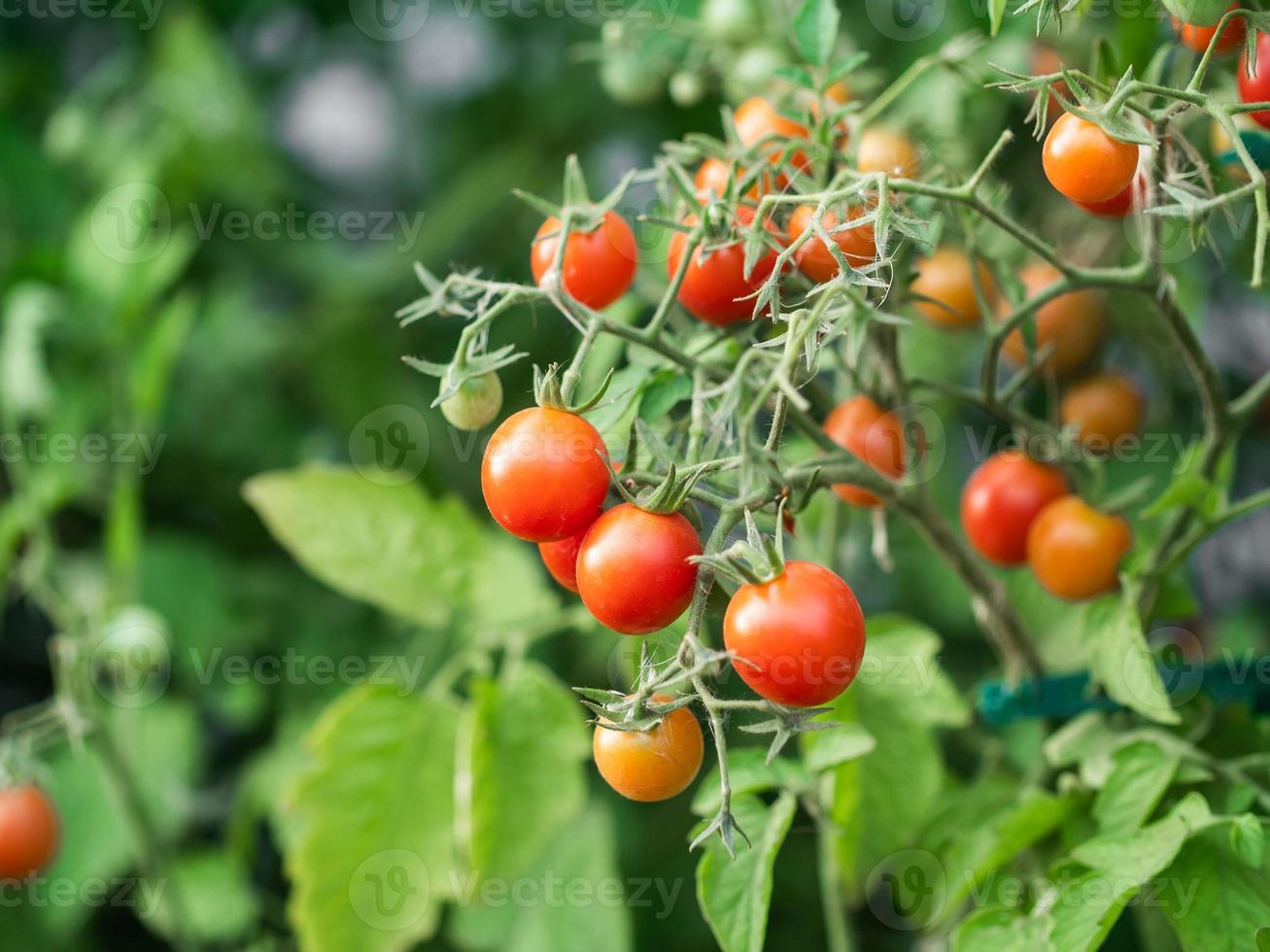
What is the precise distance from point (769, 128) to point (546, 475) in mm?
278

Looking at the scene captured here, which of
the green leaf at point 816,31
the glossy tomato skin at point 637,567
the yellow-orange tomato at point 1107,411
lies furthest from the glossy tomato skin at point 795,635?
the yellow-orange tomato at point 1107,411

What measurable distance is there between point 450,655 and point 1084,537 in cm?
79

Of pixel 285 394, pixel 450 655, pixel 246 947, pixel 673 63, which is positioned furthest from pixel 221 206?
pixel 246 947

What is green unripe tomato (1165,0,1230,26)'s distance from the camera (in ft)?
1.86

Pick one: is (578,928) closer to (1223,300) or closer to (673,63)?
(673,63)

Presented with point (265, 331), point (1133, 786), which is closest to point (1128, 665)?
point (1133, 786)

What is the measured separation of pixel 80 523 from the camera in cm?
161

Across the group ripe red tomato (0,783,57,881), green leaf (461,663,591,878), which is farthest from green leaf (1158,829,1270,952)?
ripe red tomato (0,783,57,881)

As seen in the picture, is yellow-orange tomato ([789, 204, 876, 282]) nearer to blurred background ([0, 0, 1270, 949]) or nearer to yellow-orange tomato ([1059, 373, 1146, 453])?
blurred background ([0, 0, 1270, 949])

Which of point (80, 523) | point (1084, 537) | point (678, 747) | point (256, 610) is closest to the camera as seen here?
point (678, 747)

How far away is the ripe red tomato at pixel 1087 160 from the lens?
0.57m

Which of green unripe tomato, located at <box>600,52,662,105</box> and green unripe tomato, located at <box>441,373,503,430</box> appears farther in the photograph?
green unripe tomato, located at <box>600,52,662,105</box>

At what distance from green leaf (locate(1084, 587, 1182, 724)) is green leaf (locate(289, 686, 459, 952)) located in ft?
1.51

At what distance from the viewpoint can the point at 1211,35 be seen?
630mm
